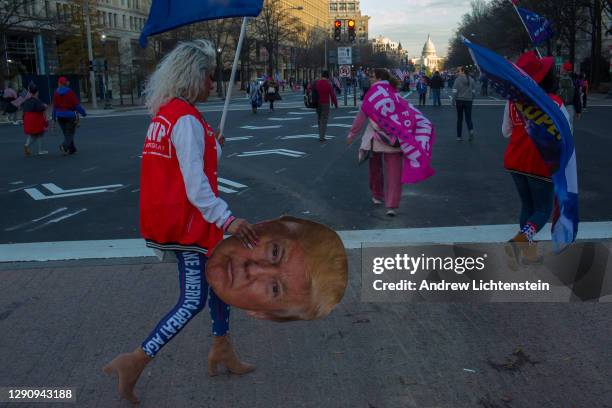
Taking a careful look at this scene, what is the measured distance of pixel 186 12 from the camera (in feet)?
13.3

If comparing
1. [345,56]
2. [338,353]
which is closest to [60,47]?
[345,56]

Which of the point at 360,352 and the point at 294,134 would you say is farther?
the point at 294,134

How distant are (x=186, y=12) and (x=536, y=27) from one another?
15.0 feet

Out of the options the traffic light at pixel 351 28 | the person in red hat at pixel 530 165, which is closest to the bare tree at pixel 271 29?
the traffic light at pixel 351 28

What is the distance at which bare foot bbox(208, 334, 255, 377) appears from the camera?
359 centimetres

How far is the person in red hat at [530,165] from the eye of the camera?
5000 millimetres

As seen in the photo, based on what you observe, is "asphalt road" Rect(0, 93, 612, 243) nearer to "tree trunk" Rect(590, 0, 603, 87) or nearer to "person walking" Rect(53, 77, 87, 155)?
"person walking" Rect(53, 77, 87, 155)

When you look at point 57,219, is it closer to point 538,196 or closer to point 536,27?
point 538,196

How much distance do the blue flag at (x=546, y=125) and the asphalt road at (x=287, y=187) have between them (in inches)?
110

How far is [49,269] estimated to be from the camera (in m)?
5.89

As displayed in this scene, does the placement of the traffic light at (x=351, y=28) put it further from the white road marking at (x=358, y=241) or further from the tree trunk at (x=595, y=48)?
the white road marking at (x=358, y=241)

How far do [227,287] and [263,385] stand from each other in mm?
718

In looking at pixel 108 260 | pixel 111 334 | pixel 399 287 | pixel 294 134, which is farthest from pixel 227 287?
pixel 294 134

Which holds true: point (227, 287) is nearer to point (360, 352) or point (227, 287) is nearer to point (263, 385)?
point (263, 385)
